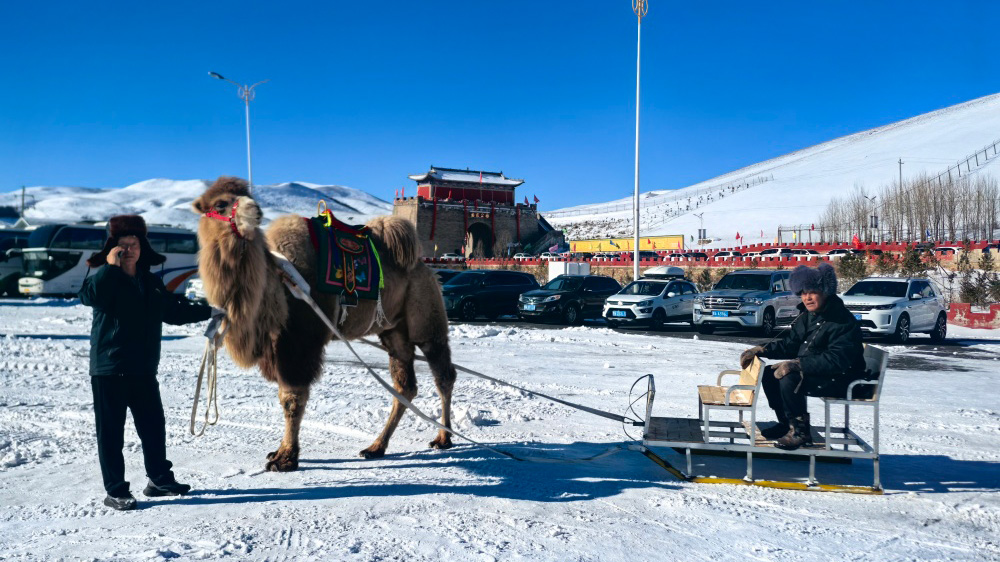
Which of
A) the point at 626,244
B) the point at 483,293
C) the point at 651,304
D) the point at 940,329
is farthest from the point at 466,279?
the point at 626,244

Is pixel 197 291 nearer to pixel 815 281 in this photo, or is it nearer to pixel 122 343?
pixel 122 343

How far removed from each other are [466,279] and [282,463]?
60.4 ft

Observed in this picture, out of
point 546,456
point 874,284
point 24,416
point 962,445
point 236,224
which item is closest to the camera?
point 236,224

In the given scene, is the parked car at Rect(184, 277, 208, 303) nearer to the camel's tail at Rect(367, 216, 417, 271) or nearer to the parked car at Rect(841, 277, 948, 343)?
the camel's tail at Rect(367, 216, 417, 271)

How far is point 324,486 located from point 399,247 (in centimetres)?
203

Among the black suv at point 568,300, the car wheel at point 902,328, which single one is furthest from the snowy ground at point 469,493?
the black suv at point 568,300

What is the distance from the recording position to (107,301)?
4.25m

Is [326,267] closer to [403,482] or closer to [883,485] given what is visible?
[403,482]

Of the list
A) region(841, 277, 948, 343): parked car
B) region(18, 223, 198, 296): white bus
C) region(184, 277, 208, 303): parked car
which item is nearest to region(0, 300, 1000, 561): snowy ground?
region(184, 277, 208, 303): parked car

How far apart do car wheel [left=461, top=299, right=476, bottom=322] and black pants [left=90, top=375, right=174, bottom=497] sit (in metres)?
17.6

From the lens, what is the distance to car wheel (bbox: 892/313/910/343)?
16.1 meters

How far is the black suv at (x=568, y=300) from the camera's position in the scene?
2166 centimetres

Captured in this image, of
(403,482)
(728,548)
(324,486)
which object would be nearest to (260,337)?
(324,486)

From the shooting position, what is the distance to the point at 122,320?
433 centimetres
